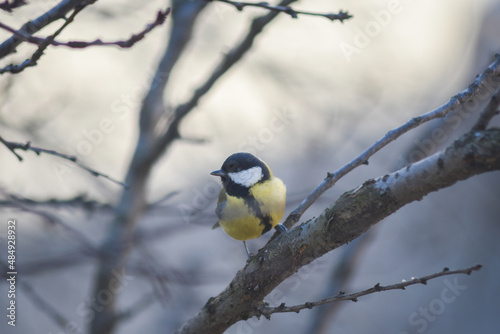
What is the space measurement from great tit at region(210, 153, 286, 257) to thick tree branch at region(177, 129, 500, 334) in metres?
0.61

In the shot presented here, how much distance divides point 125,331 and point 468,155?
25.9ft

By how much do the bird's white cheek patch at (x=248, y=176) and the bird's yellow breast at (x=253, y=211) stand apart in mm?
59

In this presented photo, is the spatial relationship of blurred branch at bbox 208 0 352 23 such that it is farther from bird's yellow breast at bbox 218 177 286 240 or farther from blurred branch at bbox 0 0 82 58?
bird's yellow breast at bbox 218 177 286 240

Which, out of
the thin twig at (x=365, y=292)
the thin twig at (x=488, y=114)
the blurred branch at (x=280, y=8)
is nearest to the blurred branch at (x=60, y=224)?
the thin twig at (x=365, y=292)

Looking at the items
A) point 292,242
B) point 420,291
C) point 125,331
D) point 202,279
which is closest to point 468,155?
point 292,242

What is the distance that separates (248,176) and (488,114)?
181 cm

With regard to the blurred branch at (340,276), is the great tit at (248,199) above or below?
above

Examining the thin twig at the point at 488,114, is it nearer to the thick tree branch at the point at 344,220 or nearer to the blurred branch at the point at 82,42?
the thick tree branch at the point at 344,220

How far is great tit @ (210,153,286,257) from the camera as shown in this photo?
8.87 feet

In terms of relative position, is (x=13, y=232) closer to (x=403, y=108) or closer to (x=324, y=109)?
(x=324, y=109)

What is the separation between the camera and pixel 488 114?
4.45 ft

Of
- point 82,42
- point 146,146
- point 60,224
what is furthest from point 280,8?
point 146,146

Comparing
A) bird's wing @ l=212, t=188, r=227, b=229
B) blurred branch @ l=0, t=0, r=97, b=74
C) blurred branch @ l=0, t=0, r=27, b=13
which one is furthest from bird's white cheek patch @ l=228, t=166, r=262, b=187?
blurred branch @ l=0, t=0, r=27, b=13

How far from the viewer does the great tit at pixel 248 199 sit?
106 inches
